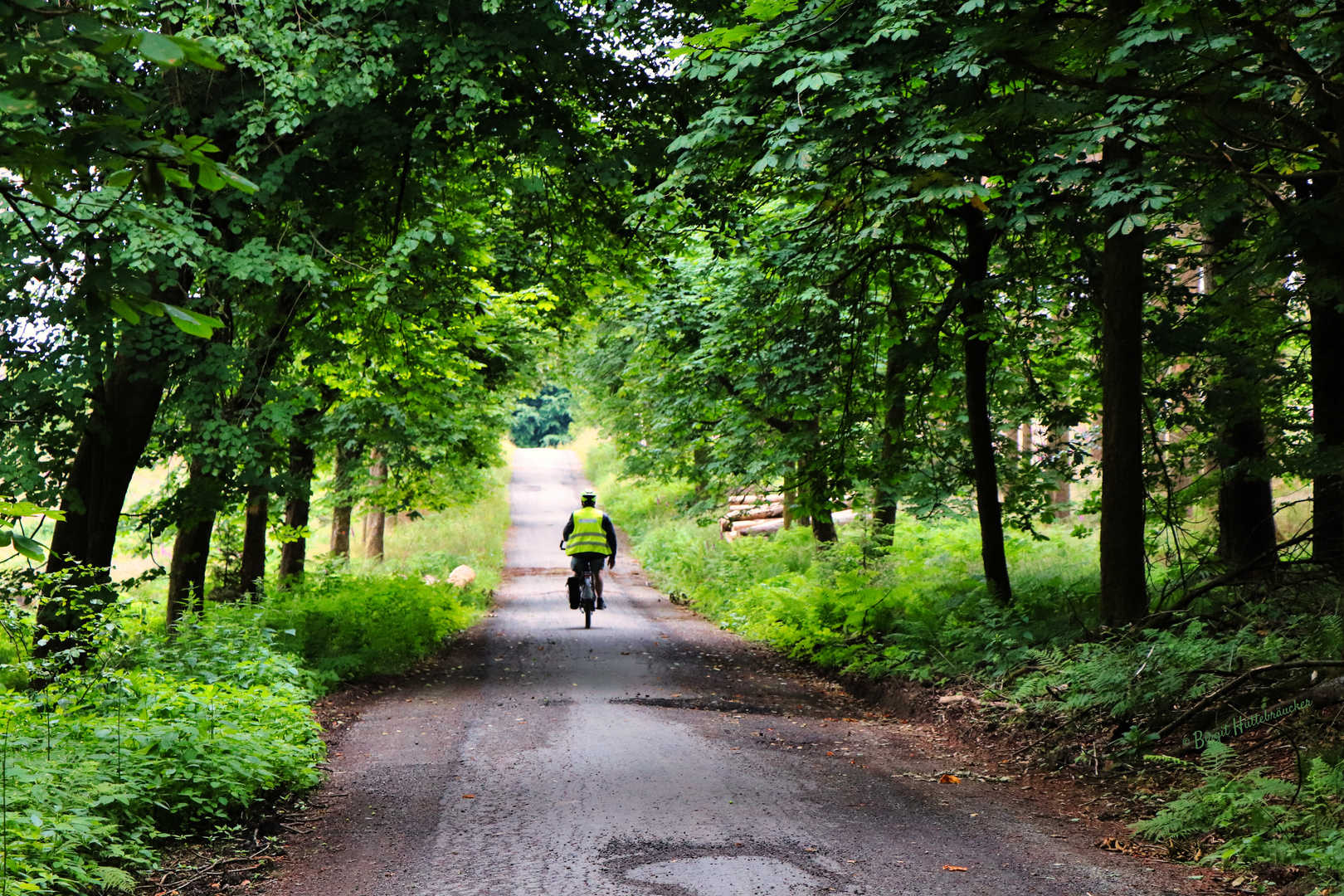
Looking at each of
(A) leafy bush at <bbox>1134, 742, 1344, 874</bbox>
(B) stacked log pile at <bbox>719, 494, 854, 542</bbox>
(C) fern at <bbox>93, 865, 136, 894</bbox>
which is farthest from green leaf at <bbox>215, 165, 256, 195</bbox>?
(B) stacked log pile at <bbox>719, 494, 854, 542</bbox>

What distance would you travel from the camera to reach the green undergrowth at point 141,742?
4.76 m

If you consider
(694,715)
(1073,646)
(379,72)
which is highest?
(379,72)

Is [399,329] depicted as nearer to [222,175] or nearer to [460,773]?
[460,773]

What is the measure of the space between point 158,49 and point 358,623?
11.0 metres

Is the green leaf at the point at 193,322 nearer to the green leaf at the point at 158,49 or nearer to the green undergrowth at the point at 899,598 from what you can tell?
the green leaf at the point at 158,49

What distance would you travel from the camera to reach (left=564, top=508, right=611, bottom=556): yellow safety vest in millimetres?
17047

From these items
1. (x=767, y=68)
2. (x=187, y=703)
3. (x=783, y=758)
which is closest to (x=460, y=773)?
(x=187, y=703)

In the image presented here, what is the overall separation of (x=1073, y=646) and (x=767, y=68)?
5714 mm

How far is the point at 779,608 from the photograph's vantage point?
15.5 meters

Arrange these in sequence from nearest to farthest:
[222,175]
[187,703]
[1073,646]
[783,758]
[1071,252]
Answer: [222,175] < [187,703] < [783,758] < [1073,646] < [1071,252]

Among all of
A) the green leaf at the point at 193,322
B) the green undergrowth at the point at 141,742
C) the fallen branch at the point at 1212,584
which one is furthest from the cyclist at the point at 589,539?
the green leaf at the point at 193,322

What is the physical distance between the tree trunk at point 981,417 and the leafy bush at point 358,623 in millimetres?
7378

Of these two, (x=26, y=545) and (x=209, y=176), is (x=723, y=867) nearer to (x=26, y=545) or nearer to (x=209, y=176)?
(x=26, y=545)

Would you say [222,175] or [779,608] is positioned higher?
[222,175]
